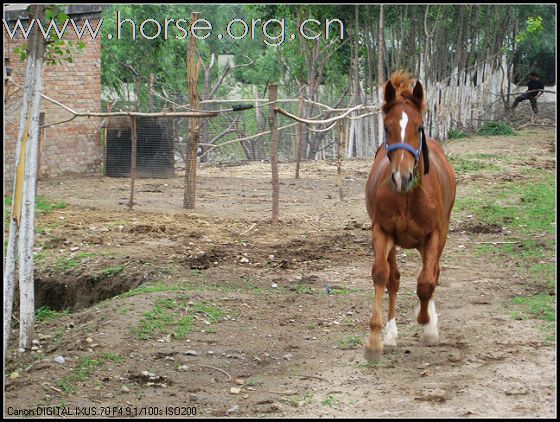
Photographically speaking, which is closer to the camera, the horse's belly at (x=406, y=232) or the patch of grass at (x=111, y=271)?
the horse's belly at (x=406, y=232)

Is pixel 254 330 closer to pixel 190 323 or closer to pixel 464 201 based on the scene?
pixel 190 323

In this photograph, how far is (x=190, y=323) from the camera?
28.0 feet

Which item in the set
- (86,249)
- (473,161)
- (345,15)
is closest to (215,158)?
(345,15)

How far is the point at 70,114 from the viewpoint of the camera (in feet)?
69.4

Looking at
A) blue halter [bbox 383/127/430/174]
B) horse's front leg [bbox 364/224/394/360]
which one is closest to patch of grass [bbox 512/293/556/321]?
horse's front leg [bbox 364/224/394/360]

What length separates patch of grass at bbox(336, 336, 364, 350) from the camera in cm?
773

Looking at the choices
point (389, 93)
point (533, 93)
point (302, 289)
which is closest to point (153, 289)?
point (302, 289)

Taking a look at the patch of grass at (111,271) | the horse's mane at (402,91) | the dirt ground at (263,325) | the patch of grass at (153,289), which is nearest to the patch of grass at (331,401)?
→ the dirt ground at (263,325)

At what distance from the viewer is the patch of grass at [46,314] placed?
10414 millimetres

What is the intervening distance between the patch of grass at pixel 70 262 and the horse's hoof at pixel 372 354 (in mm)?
5483

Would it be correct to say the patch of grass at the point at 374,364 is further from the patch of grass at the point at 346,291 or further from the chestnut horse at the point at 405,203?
the patch of grass at the point at 346,291

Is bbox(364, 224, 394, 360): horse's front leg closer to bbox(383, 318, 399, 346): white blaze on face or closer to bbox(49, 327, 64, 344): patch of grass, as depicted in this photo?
bbox(383, 318, 399, 346): white blaze on face

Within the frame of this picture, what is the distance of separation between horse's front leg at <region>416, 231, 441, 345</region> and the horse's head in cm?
60

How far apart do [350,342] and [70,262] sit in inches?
196
